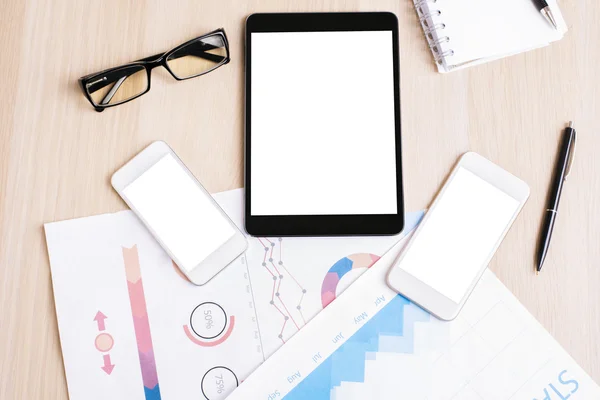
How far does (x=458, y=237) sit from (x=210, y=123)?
331 millimetres

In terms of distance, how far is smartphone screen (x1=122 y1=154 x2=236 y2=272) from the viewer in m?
0.61

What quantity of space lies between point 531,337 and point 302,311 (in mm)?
268

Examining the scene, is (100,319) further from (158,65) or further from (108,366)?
(158,65)

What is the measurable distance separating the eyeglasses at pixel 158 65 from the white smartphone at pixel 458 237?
32 centimetres

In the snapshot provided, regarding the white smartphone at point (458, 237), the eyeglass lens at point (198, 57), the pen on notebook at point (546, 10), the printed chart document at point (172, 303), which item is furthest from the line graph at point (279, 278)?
the pen on notebook at point (546, 10)

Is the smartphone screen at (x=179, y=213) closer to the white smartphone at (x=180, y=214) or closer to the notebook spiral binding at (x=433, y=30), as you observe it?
the white smartphone at (x=180, y=214)

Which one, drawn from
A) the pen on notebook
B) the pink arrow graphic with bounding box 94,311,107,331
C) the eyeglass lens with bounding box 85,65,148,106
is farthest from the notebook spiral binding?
the pink arrow graphic with bounding box 94,311,107,331

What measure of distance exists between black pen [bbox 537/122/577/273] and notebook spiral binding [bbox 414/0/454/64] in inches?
6.9

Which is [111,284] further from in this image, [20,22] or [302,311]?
[20,22]

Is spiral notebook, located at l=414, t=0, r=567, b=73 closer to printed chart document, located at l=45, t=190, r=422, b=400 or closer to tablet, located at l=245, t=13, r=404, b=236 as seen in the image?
tablet, located at l=245, t=13, r=404, b=236

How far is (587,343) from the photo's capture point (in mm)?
596

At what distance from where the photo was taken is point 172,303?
0.61 metres

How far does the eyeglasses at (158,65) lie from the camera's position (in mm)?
625

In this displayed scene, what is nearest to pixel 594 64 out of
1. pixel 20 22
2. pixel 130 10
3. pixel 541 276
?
pixel 541 276
